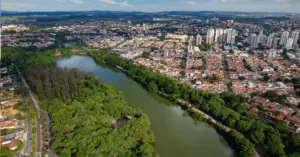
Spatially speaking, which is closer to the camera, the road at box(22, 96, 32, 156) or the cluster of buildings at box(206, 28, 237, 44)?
the road at box(22, 96, 32, 156)

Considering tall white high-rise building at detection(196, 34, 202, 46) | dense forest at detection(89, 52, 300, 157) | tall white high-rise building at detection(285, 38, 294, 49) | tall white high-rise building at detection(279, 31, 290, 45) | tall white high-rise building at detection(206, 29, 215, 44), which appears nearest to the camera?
dense forest at detection(89, 52, 300, 157)

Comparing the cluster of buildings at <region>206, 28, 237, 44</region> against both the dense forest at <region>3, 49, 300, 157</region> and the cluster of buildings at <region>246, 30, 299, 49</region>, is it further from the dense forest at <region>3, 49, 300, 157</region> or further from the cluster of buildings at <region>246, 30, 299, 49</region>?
the dense forest at <region>3, 49, 300, 157</region>

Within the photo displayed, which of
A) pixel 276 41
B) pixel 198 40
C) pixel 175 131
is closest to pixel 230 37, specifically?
pixel 198 40

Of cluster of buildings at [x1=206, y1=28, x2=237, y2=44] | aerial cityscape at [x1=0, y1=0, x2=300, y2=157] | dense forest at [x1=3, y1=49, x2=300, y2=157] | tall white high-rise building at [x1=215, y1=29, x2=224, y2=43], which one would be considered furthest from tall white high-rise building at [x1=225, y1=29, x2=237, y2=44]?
dense forest at [x1=3, y1=49, x2=300, y2=157]

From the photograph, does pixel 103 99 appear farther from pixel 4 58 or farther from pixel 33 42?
pixel 33 42

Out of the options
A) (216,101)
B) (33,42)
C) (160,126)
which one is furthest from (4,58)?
(216,101)

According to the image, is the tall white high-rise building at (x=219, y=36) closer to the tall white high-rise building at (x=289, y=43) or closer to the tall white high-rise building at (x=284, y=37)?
the tall white high-rise building at (x=284, y=37)
